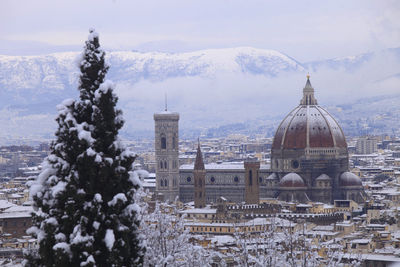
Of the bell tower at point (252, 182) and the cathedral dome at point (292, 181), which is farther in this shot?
the cathedral dome at point (292, 181)

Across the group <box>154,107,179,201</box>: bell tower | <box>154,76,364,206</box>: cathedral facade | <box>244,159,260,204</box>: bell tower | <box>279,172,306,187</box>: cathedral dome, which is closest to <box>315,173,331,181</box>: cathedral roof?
<box>154,76,364,206</box>: cathedral facade

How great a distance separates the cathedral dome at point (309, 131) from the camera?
120 metres

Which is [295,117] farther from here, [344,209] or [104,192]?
[104,192]

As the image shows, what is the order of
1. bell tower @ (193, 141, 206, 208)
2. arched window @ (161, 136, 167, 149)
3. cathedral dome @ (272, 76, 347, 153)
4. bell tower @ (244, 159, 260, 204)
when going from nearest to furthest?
bell tower @ (244, 159, 260, 204), bell tower @ (193, 141, 206, 208), cathedral dome @ (272, 76, 347, 153), arched window @ (161, 136, 167, 149)

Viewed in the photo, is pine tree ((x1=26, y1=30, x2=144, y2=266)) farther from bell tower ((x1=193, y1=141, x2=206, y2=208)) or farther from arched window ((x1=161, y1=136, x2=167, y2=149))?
arched window ((x1=161, y1=136, x2=167, y2=149))

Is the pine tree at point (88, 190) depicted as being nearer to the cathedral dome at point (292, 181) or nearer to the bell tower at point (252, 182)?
the bell tower at point (252, 182)

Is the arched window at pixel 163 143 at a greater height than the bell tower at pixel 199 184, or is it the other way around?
the arched window at pixel 163 143

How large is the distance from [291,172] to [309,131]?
184 inches

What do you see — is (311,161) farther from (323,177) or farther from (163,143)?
(163,143)

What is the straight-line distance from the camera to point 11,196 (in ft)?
388

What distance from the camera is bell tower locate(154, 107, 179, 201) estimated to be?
124688 millimetres

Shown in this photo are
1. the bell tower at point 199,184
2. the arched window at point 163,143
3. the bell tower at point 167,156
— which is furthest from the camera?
the arched window at point 163,143

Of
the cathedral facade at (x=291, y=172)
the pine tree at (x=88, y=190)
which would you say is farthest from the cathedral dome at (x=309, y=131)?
the pine tree at (x=88, y=190)

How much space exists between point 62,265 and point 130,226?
61.6 inches
